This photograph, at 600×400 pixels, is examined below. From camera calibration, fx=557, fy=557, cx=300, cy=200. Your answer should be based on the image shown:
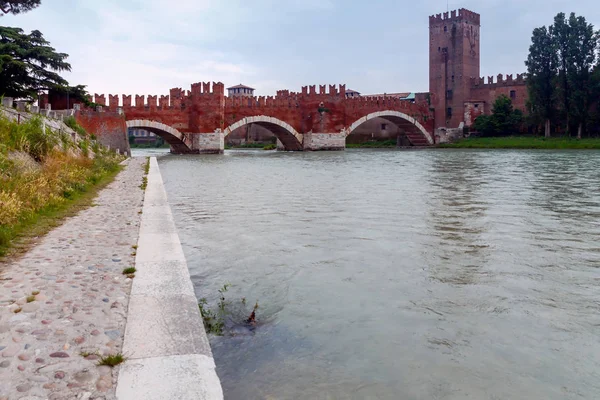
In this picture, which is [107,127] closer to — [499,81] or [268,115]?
[268,115]

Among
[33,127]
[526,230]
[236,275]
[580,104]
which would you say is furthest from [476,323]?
[580,104]

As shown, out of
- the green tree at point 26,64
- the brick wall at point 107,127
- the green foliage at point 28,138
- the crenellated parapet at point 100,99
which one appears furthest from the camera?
the crenellated parapet at point 100,99

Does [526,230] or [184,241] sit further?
[526,230]

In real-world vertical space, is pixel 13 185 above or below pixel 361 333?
above

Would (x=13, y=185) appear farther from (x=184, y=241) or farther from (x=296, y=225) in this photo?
(x=296, y=225)

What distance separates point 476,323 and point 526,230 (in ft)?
10.6

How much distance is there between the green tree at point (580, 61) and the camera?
33.2 meters

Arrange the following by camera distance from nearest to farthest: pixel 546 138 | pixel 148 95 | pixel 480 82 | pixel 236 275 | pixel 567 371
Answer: pixel 567 371, pixel 236 275, pixel 148 95, pixel 546 138, pixel 480 82

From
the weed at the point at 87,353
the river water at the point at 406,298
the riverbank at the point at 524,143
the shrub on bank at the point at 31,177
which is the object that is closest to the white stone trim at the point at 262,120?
the riverbank at the point at 524,143

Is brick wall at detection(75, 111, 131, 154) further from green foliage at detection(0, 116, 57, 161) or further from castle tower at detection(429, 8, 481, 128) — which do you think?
castle tower at detection(429, 8, 481, 128)

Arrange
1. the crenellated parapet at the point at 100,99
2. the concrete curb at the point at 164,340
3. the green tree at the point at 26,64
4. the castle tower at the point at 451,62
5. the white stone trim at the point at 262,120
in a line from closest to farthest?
the concrete curb at the point at 164,340 < the green tree at the point at 26,64 < the crenellated parapet at the point at 100,99 < the white stone trim at the point at 262,120 < the castle tower at the point at 451,62

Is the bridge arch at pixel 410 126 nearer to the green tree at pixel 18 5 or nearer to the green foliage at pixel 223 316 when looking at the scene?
the green tree at pixel 18 5

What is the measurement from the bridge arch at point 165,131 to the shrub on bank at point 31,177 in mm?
19297

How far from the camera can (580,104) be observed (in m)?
33.3
